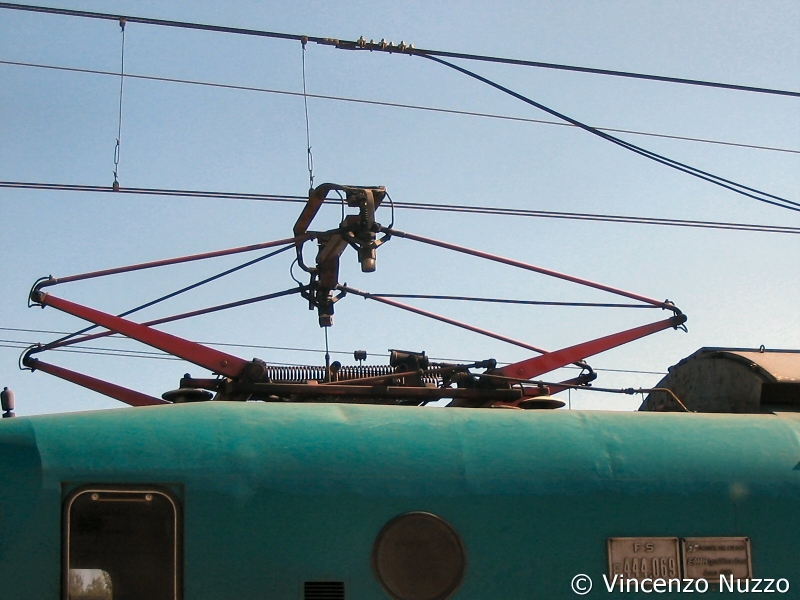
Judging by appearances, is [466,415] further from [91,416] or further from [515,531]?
[91,416]

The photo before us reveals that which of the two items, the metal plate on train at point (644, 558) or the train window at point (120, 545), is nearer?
the train window at point (120, 545)

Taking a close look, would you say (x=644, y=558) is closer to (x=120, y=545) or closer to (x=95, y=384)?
(x=120, y=545)

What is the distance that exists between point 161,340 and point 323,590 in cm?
257

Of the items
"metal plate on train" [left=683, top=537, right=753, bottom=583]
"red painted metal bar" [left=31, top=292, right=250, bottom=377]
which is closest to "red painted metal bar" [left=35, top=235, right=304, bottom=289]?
"red painted metal bar" [left=31, top=292, right=250, bottom=377]

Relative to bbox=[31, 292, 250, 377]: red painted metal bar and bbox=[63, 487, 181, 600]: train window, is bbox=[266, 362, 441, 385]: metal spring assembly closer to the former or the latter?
bbox=[31, 292, 250, 377]: red painted metal bar

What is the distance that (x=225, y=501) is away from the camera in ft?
21.0

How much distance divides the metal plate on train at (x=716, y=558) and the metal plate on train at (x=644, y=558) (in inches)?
3.7

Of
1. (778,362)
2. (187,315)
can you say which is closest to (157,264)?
(187,315)

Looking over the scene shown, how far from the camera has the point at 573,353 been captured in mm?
9047

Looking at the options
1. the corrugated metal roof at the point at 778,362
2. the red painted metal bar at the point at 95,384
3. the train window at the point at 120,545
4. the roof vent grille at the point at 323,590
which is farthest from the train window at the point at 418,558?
the corrugated metal roof at the point at 778,362

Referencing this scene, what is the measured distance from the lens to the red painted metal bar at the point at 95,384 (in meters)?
8.45

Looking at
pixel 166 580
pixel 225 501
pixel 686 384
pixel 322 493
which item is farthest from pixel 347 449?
pixel 686 384

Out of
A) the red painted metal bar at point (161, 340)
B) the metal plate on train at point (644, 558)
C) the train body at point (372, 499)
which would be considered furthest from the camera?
the red painted metal bar at point (161, 340)

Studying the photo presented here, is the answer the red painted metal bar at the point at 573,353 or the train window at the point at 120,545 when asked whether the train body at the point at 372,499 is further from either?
the red painted metal bar at the point at 573,353
